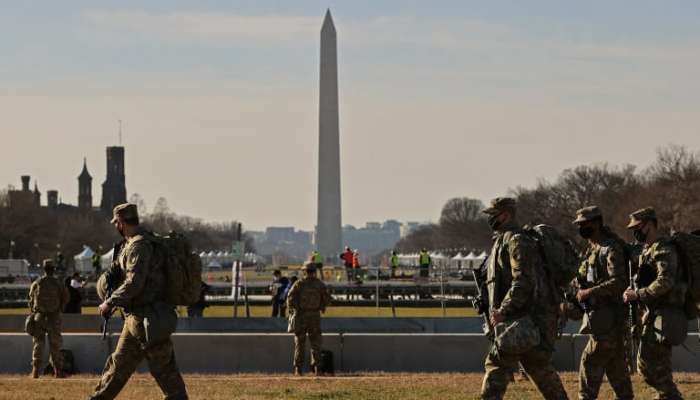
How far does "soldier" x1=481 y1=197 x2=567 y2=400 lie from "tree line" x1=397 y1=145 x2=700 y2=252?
51740 mm

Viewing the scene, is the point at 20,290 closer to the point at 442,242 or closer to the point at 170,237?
the point at 170,237

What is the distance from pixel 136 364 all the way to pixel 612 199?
342 ft

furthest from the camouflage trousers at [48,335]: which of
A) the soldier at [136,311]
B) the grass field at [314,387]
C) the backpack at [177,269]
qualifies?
the backpack at [177,269]

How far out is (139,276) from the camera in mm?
12711

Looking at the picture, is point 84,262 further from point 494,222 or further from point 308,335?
point 494,222

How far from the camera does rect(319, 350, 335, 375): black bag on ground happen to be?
2056cm

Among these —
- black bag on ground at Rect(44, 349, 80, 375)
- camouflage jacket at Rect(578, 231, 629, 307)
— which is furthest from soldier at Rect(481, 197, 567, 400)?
black bag on ground at Rect(44, 349, 80, 375)

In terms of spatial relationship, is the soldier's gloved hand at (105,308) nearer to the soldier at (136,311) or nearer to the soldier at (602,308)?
the soldier at (136,311)

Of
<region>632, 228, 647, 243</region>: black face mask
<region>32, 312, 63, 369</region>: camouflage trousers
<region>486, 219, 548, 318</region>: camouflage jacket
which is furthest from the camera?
<region>32, 312, 63, 369</region>: camouflage trousers

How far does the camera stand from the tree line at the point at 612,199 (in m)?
82.9

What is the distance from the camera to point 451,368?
2070cm

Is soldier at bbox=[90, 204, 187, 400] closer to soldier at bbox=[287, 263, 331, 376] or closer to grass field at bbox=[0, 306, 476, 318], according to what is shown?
soldier at bbox=[287, 263, 331, 376]

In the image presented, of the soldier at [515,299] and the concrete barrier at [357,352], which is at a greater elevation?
the soldier at [515,299]

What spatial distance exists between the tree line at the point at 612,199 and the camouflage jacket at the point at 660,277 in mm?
50314
